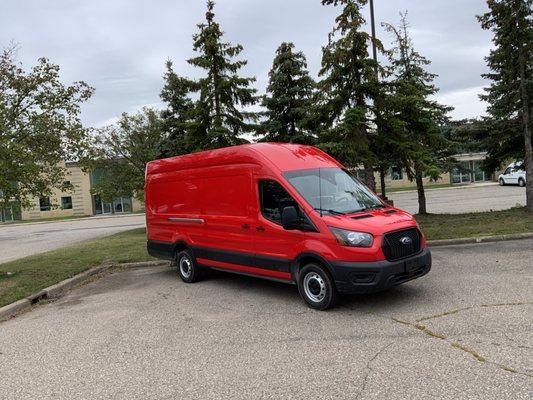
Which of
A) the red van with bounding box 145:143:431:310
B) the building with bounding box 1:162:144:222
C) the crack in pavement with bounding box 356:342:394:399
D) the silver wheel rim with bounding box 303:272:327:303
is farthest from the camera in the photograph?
the building with bounding box 1:162:144:222

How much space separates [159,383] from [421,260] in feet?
13.1

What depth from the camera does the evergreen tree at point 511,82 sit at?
15.5 metres

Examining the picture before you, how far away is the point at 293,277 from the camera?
7.09 metres

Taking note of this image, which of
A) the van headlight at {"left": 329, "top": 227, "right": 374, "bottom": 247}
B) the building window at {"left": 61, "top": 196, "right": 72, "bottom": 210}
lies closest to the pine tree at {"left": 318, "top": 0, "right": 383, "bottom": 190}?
the van headlight at {"left": 329, "top": 227, "right": 374, "bottom": 247}

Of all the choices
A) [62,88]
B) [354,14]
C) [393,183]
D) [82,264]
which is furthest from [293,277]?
[393,183]

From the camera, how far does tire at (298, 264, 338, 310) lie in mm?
6496

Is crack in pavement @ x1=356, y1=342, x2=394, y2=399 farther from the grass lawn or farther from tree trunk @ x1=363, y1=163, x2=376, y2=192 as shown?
tree trunk @ x1=363, y1=163, x2=376, y2=192

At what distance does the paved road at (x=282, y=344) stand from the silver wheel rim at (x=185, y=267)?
0.78 metres

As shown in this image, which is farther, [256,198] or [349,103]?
[349,103]

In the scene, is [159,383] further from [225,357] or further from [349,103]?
[349,103]

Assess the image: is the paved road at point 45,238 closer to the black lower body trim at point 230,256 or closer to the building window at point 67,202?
the black lower body trim at point 230,256

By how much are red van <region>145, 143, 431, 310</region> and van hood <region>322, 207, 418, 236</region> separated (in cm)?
1

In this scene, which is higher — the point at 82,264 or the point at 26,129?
the point at 26,129

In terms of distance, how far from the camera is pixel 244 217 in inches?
310
